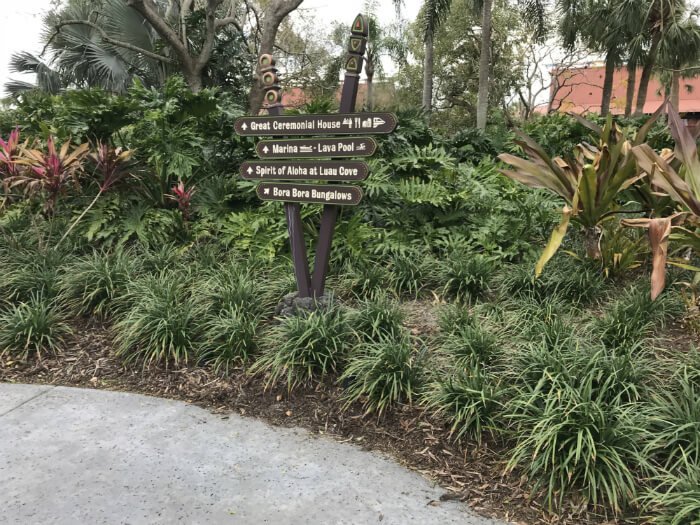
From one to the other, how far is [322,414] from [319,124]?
207 cm

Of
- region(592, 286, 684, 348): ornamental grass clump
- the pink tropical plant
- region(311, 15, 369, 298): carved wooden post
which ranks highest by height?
region(311, 15, 369, 298): carved wooden post

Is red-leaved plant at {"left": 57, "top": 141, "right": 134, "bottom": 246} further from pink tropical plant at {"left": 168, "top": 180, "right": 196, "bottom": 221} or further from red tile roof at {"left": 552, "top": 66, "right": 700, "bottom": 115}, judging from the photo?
red tile roof at {"left": 552, "top": 66, "right": 700, "bottom": 115}

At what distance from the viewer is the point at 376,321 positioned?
3.87 meters

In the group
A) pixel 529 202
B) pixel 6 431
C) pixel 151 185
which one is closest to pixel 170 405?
pixel 6 431

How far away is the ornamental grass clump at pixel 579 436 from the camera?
102 inches

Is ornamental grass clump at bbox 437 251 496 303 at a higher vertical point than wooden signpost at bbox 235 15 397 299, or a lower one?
lower

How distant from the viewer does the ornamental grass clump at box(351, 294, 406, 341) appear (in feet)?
12.8

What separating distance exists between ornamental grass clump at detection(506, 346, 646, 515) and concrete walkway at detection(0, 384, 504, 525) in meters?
0.41

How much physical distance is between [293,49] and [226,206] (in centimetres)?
2124

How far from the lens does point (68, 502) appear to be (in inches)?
107

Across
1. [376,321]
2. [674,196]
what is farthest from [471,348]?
[674,196]

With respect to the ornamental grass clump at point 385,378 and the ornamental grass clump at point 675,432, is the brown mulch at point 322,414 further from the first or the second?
the ornamental grass clump at point 675,432

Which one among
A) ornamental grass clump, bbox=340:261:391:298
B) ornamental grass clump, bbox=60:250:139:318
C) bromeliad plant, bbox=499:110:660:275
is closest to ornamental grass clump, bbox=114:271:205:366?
ornamental grass clump, bbox=60:250:139:318

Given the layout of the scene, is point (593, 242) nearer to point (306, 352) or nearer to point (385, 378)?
point (385, 378)
